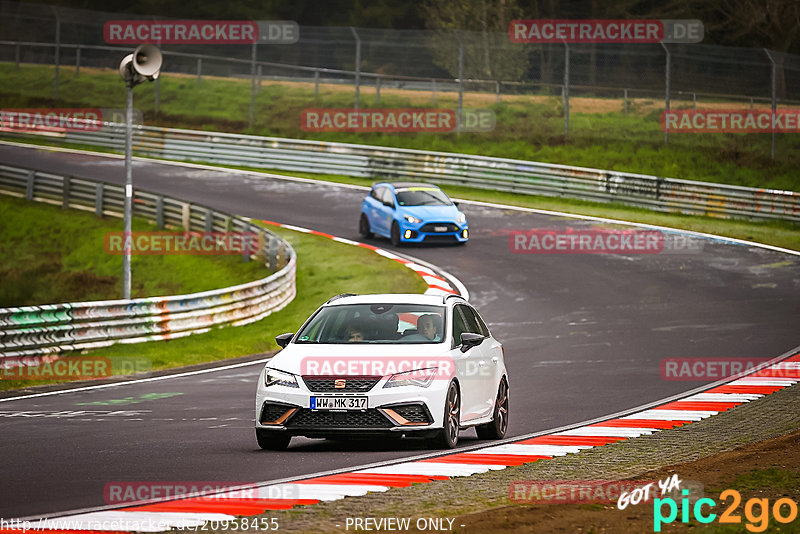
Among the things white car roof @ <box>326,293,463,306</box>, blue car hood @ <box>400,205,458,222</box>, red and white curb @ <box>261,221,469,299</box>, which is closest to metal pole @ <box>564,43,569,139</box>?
blue car hood @ <box>400,205,458,222</box>

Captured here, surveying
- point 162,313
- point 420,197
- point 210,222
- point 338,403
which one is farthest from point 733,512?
point 210,222

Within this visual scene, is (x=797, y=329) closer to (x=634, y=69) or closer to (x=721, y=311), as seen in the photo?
(x=721, y=311)

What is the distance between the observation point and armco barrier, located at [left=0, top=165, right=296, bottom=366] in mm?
18781

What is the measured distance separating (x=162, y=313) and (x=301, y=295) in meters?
5.49

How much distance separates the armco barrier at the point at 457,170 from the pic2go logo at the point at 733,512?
27.1 metres

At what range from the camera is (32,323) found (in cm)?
1888

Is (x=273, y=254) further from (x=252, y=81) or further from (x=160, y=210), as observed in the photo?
(x=252, y=81)

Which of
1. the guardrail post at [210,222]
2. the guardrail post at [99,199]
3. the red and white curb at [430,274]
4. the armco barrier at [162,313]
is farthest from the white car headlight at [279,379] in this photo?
the guardrail post at [99,199]

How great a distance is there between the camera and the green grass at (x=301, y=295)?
2055 centimetres

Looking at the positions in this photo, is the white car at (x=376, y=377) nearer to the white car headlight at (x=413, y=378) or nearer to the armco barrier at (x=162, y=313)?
the white car headlight at (x=413, y=378)

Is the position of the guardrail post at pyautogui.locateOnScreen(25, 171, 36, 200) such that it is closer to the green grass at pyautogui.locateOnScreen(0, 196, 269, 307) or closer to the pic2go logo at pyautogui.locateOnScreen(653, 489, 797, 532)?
the green grass at pyautogui.locateOnScreen(0, 196, 269, 307)

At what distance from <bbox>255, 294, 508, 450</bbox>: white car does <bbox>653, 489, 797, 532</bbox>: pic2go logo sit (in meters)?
3.05

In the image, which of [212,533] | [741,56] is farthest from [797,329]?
[741,56]

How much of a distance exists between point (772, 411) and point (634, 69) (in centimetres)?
2714
